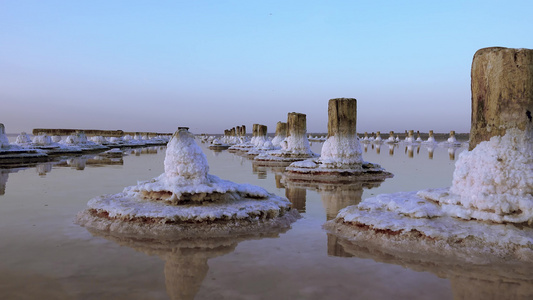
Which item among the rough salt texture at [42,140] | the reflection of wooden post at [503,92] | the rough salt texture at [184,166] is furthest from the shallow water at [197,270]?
the rough salt texture at [42,140]

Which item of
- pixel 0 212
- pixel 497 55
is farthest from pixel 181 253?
pixel 497 55

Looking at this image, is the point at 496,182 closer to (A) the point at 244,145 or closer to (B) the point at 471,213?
(B) the point at 471,213

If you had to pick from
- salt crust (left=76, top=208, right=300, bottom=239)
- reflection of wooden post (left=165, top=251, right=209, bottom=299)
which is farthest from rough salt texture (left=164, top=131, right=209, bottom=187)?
reflection of wooden post (left=165, top=251, right=209, bottom=299)

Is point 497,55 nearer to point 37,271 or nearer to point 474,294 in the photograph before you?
point 474,294

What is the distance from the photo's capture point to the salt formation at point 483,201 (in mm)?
5262

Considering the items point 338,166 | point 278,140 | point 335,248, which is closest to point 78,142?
point 278,140

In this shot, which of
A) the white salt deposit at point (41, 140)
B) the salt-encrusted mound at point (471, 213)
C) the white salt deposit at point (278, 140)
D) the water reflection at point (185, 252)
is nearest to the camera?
the water reflection at point (185, 252)

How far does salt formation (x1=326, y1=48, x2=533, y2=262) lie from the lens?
17.3ft

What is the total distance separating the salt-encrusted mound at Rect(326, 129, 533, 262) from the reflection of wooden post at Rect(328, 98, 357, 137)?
9224 millimetres

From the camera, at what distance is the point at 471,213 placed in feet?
19.2

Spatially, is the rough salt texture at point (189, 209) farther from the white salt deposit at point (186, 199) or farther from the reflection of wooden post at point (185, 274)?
the reflection of wooden post at point (185, 274)

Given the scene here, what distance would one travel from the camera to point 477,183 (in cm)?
618

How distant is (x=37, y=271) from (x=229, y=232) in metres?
2.87

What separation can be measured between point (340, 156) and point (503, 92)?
9304mm
